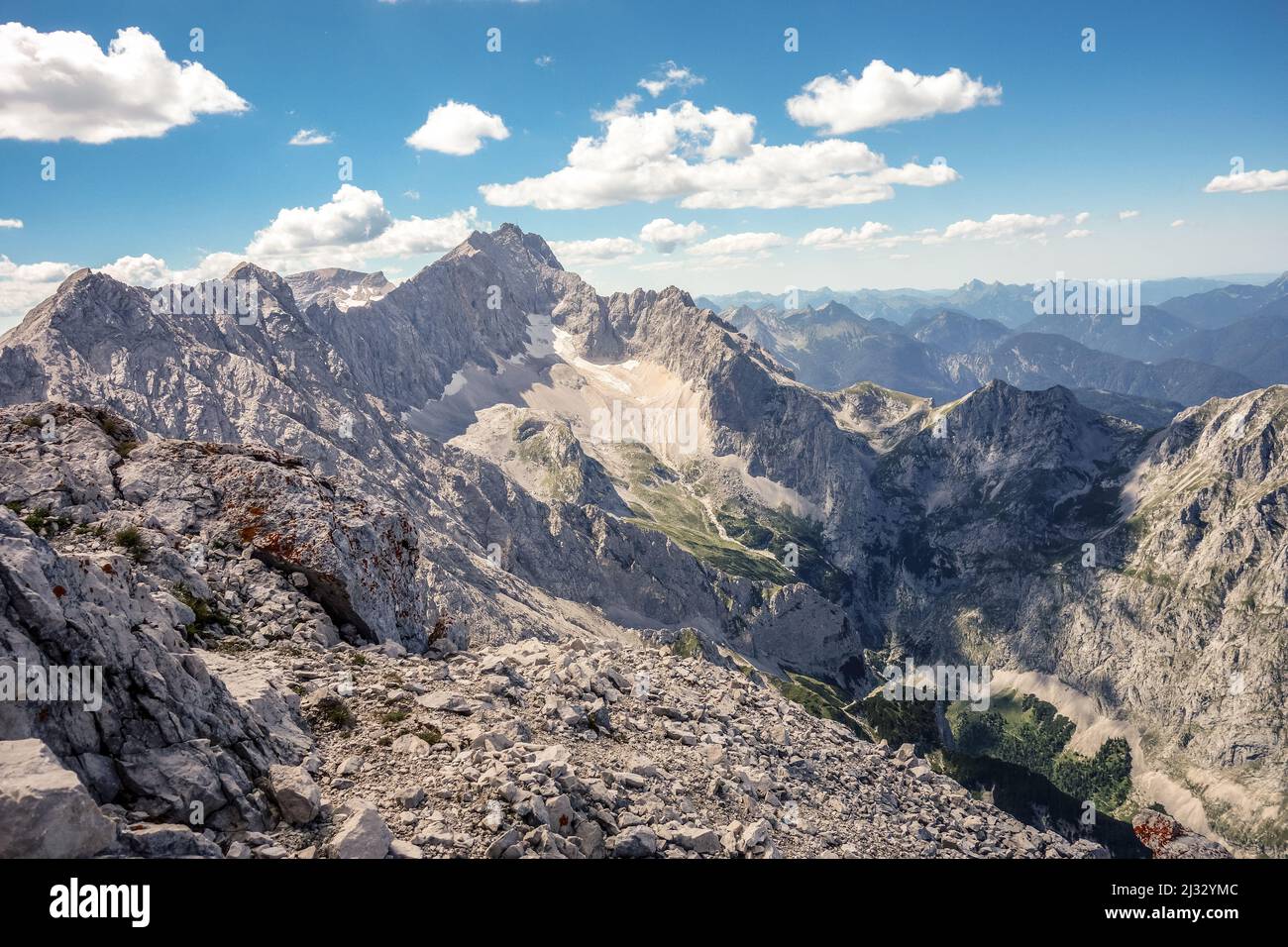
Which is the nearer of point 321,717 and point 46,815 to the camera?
point 46,815

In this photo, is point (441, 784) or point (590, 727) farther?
point (590, 727)

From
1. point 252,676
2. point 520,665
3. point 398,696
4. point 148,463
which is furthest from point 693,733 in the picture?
point 148,463

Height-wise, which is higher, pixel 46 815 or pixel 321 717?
pixel 46 815

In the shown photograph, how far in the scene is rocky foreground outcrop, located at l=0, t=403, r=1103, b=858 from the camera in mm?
13445

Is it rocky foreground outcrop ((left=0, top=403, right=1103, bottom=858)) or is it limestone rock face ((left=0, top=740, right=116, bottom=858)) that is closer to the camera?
limestone rock face ((left=0, top=740, right=116, bottom=858))

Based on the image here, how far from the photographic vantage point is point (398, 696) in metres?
20.3

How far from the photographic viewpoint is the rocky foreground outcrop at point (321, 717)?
1345 cm

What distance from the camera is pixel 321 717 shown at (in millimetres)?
18734

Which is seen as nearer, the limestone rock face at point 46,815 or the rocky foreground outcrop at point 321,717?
the limestone rock face at point 46,815
